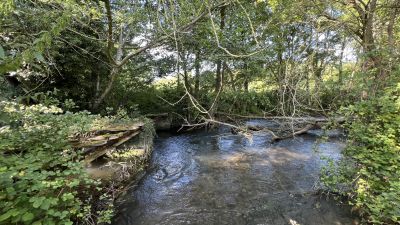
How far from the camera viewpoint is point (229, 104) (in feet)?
37.7

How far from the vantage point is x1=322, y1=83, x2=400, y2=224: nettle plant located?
3.12 m

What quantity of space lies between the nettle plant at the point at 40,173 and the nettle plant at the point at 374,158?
345 centimetres

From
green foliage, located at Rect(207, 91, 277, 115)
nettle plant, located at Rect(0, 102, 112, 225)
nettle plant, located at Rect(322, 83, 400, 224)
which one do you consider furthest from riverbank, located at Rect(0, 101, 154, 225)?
green foliage, located at Rect(207, 91, 277, 115)

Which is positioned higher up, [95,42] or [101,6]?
[101,6]

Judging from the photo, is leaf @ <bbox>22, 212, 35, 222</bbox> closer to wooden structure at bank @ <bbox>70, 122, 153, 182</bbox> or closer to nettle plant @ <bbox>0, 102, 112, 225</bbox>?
nettle plant @ <bbox>0, 102, 112, 225</bbox>

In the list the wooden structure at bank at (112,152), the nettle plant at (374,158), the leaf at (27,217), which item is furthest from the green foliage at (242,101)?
the leaf at (27,217)

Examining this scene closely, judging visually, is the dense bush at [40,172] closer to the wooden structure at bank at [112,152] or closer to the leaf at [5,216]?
the leaf at [5,216]

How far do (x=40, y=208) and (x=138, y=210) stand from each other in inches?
108

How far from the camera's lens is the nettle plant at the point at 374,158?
10.2ft

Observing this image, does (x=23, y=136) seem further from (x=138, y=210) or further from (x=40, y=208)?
(x=138, y=210)

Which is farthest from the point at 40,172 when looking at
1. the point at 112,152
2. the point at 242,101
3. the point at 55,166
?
the point at 242,101

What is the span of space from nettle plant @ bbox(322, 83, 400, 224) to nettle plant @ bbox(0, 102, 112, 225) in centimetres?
345

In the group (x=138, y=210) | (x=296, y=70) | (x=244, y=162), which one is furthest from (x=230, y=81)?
(x=138, y=210)

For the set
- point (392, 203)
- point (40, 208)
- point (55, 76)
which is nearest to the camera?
point (40, 208)
